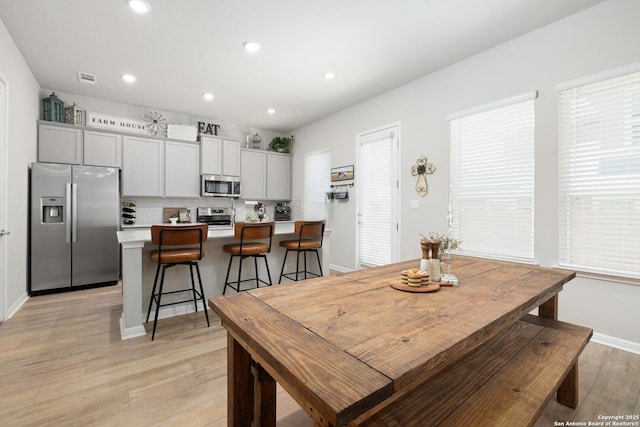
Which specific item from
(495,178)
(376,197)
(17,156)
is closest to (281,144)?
(376,197)

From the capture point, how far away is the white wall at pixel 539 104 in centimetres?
229

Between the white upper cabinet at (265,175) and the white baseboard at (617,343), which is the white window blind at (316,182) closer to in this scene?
the white upper cabinet at (265,175)

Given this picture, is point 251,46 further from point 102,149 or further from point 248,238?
point 102,149

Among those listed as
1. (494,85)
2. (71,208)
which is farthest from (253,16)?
(71,208)

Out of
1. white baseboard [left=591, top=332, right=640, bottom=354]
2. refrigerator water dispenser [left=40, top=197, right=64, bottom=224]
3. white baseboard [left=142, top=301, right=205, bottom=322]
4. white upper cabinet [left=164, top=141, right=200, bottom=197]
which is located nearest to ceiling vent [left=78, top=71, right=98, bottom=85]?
white upper cabinet [left=164, top=141, right=200, bottom=197]

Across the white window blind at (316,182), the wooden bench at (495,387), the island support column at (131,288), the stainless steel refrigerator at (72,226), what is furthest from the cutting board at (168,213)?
the wooden bench at (495,387)

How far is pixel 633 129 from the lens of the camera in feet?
7.22

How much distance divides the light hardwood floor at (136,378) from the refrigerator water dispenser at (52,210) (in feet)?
4.80

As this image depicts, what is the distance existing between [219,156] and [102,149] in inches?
68.5

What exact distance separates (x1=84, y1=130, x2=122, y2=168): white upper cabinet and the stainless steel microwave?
1308 mm

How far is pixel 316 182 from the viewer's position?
557cm

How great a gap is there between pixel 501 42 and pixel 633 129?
55.6 inches

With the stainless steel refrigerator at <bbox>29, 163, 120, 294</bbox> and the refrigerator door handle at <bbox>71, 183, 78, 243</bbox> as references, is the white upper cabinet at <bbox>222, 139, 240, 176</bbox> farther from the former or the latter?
the refrigerator door handle at <bbox>71, 183, 78, 243</bbox>

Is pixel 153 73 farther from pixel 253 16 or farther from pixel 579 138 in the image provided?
pixel 579 138
